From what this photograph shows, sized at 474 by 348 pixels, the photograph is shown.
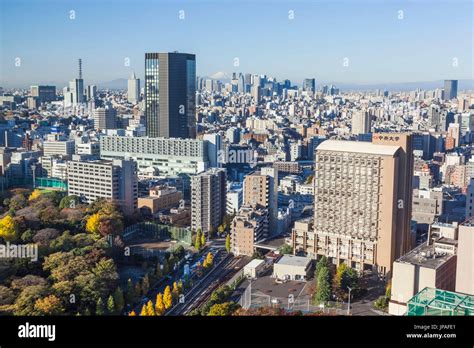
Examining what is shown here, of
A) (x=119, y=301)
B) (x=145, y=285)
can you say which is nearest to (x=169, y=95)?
(x=145, y=285)

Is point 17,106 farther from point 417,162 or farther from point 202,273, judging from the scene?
point 202,273

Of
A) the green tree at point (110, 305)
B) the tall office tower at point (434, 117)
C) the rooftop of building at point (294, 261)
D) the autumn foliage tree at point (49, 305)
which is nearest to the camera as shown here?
the autumn foliage tree at point (49, 305)

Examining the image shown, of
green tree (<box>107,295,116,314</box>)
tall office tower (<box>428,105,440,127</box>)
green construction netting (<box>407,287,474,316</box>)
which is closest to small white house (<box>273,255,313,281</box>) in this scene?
green tree (<box>107,295,116,314</box>)

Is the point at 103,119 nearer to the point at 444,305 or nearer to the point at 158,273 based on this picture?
the point at 158,273

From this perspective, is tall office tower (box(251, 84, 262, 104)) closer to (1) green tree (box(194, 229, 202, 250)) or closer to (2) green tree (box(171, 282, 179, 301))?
(1) green tree (box(194, 229, 202, 250))

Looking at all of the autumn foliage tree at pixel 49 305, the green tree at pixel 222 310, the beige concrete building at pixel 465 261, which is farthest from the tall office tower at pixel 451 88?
the autumn foliage tree at pixel 49 305

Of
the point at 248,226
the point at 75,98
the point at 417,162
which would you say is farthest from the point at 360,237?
the point at 75,98

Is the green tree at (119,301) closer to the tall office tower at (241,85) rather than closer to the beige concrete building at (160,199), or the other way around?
the beige concrete building at (160,199)
